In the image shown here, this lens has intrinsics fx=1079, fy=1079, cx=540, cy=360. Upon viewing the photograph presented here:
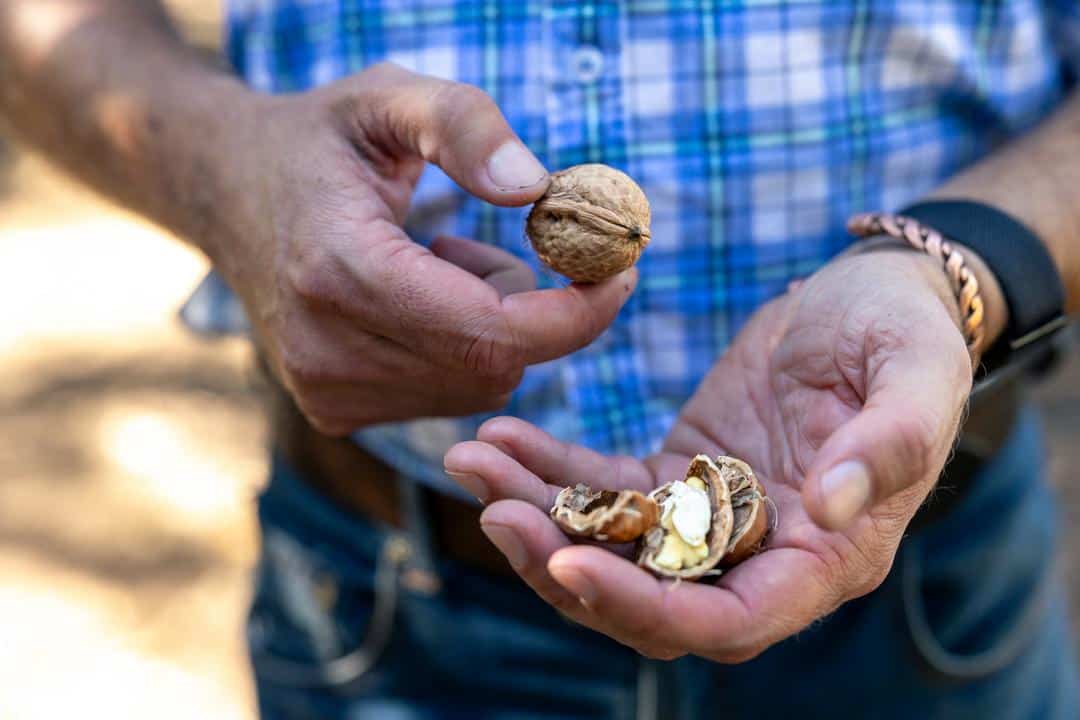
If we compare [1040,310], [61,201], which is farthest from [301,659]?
[61,201]

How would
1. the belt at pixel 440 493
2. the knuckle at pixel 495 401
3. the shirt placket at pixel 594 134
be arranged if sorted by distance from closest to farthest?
the knuckle at pixel 495 401
the shirt placket at pixel 594 134
the belt at pixel 440 493

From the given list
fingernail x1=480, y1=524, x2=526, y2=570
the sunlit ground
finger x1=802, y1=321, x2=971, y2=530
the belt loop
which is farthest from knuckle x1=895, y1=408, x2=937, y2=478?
the sunlit ground

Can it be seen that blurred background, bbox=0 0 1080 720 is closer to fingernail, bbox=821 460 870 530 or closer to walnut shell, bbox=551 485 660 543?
walnut shell, bbox=551 485 660 543

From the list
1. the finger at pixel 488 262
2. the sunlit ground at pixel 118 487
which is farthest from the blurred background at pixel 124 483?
the finger at pixel 488 262

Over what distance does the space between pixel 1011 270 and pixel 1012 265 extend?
11 mm

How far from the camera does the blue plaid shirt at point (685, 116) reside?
1701mm

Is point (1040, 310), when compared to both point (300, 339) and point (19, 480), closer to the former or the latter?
point (300, 339)

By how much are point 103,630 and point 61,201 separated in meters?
4.08

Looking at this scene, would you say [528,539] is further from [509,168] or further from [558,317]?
[509,168]

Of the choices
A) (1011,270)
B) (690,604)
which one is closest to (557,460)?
(690,604)

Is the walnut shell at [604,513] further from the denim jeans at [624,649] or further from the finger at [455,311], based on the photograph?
the denim jeans at [624,649]

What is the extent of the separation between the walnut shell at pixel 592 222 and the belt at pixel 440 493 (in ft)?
1.74

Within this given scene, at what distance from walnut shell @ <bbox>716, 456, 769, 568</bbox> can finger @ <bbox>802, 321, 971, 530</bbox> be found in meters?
0.23

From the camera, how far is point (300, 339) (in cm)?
153
